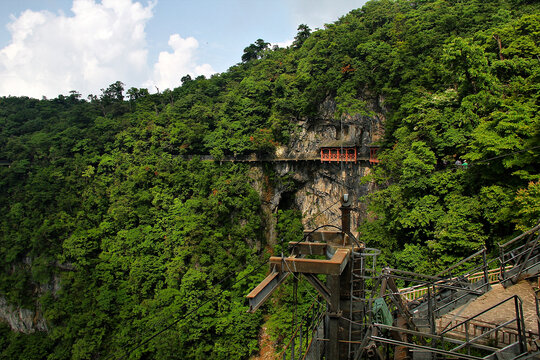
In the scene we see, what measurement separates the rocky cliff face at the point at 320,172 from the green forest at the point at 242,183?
935mm

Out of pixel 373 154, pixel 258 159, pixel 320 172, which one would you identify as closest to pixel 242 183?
pixel 258 159

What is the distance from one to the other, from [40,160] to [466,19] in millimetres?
43712

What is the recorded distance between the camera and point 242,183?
25.7m

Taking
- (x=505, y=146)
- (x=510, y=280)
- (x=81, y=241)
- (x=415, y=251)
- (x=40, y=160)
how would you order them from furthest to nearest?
(x=40, y=160), (x=81, y=241), (x=415, y=251), (x=505, y=146), (x=510, y=280)

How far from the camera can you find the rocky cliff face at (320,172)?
22750 millimetres

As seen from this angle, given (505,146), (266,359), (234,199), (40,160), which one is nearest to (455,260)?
(505,146)

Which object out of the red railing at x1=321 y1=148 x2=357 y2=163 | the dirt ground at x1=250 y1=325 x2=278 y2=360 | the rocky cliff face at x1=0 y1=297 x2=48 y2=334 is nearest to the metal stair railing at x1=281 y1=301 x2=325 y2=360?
the dirt ground at x1=250 y1=325 x2=278 y2=360

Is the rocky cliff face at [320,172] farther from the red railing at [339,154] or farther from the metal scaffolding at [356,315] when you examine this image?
the metal scaffolding at [356,315]

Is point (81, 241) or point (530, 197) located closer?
point (530, 197)

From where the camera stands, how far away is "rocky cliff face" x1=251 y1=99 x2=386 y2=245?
22750 mm

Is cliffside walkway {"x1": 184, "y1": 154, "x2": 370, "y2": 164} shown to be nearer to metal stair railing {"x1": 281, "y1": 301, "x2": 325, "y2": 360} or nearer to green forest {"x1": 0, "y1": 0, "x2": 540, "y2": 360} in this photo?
green forest {"x1": 0, "y1": 0, "x2": 540, "y2": 360}

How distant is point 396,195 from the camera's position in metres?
15.6

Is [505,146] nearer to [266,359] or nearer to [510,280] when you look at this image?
[510,280]

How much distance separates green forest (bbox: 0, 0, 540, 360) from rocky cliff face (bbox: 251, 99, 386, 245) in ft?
3.07
